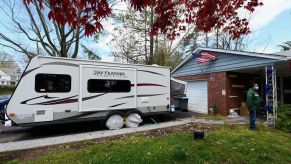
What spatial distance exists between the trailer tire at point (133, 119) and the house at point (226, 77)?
5.51 metres

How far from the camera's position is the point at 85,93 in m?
7.83

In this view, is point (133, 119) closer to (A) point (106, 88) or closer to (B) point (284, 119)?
(A) point (106, 88)

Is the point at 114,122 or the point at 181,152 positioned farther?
the point at 114,122

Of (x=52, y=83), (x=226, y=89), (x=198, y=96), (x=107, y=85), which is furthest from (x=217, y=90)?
(x=52, y=83)

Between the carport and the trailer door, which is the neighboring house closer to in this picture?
the carport

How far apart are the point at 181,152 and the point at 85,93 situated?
15.6 feet

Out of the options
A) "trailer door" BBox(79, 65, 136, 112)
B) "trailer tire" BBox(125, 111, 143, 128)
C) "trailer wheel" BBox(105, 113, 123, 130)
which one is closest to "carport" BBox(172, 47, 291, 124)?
"trailer tire" BBox(125, 111, 143, 128)

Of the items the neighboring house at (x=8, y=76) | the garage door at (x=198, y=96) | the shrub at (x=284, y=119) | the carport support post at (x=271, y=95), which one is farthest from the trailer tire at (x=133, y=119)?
the neighboring house at (x=8, y=76)

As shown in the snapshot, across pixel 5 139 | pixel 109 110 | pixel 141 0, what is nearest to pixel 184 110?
pixel 109 110

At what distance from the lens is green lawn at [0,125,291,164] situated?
4.58m

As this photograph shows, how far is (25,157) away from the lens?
16.6ft

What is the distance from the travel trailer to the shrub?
5.06 meters

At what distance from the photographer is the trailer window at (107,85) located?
8.01 meters

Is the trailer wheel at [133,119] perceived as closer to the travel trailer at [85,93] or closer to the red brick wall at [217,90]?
the travel trailer at [85,93]
